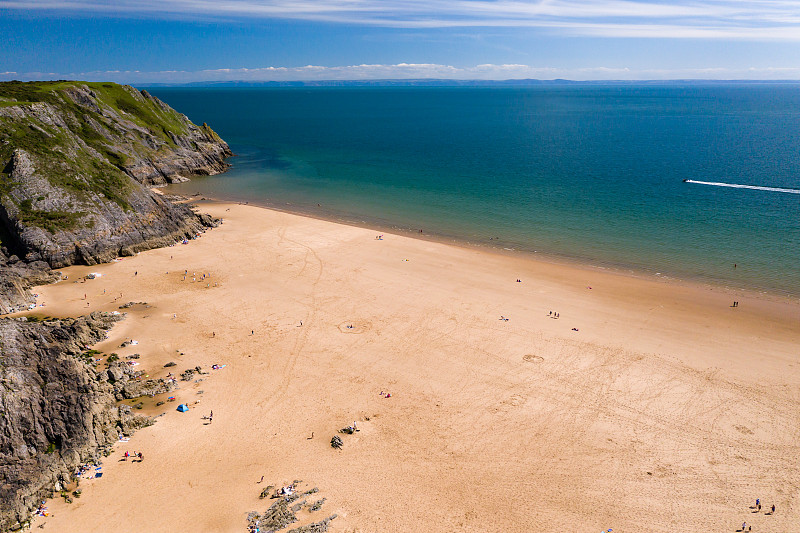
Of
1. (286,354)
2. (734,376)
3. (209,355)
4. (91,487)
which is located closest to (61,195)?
(209,355)

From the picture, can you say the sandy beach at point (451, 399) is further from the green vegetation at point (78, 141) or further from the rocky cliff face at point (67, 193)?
the green vegetation at point (78, 141)

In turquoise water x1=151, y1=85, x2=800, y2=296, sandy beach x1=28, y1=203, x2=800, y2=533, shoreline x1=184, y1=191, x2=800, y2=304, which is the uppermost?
turquoise water x1=151, y1=85, x2=800, y2=296

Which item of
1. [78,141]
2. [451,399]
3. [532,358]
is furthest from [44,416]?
[78,141]

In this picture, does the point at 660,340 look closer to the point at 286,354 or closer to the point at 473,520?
the point at 473,520

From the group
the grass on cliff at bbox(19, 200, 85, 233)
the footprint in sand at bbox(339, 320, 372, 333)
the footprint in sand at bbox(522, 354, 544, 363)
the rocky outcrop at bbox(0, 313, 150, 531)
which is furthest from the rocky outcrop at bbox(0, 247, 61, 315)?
the footprint in sand at bbox(522, 354, 544, 363)

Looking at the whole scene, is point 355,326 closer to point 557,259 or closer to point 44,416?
point 44,416

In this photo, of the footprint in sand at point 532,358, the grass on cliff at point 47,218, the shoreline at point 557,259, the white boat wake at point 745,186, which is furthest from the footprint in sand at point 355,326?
the white boat wake at point 745,186

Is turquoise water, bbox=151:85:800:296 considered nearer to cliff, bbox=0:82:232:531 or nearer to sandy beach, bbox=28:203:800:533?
sandy beach, bbox=28:203:800:533
